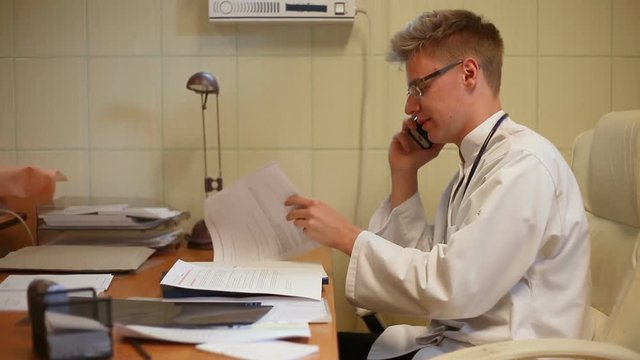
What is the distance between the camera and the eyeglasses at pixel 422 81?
1.22 meters

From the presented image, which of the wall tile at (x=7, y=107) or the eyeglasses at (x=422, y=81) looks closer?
the eyeglasses at (x=422, y=81)

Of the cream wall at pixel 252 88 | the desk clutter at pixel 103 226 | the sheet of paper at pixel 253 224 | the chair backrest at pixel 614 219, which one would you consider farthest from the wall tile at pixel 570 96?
the desk clutter at pixel 103 226

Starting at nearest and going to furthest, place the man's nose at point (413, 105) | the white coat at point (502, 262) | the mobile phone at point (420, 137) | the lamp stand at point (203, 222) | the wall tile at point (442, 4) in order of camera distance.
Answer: the white coat at point (502, 262), the man's nose at point (413, 105), the mobile phone at point (420, 137), the lamp stand at point (203, 222), the wall tile at point (442, 4)

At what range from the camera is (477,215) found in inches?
40.7

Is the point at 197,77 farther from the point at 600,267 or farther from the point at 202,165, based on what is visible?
the point at 600,267

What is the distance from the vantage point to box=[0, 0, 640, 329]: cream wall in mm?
1824

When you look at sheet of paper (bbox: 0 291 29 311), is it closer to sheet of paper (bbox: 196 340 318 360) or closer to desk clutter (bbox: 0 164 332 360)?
desk clutter (bbox: 0 164 332 360)

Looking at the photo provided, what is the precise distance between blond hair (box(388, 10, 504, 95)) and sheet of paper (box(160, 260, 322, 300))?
0.56m

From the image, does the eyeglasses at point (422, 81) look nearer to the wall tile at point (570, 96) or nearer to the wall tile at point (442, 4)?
the wall tile at point (442, 4)

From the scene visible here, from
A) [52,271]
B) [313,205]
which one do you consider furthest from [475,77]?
[52,271]

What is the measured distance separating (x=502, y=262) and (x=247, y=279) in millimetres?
498

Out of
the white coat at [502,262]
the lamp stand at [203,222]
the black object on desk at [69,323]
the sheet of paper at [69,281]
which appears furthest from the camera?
the lamp stand at [203,222]

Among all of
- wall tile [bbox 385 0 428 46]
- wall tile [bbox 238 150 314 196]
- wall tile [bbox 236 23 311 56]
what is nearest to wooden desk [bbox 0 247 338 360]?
wall tile [bbox 238 150 314 196]

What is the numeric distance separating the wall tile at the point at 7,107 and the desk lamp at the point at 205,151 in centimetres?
64
